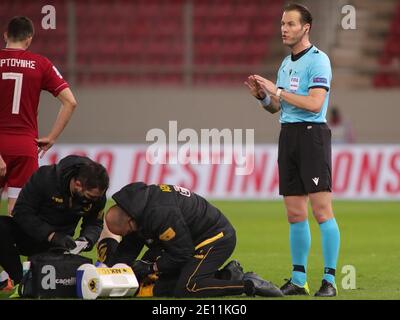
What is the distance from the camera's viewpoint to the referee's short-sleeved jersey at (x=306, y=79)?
7625mm

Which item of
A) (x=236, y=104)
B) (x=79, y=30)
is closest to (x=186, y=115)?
(x=236, y=104)

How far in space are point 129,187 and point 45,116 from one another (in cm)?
1279

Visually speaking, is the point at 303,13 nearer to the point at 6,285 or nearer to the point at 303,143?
the point at 303,143

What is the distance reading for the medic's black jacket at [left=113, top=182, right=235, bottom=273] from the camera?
708cm

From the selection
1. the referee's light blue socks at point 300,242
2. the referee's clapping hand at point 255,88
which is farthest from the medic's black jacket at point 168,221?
the referee's clapping hand at point 255,88

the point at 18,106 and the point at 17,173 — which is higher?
the point at 18,106

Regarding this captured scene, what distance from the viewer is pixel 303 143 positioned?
768cm

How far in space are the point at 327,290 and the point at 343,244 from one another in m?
4.54

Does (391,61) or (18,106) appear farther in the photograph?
(391,61)

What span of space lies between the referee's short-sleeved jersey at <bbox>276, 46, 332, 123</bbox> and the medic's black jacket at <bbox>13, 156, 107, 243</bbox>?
64.3 inches

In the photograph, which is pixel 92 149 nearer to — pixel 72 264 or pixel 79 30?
pixel 79 30

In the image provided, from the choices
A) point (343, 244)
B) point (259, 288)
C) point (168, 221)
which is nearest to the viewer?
point (168, 221)

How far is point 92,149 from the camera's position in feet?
59.2

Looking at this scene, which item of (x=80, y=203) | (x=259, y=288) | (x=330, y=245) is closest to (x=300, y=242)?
(x=330, y=245)
